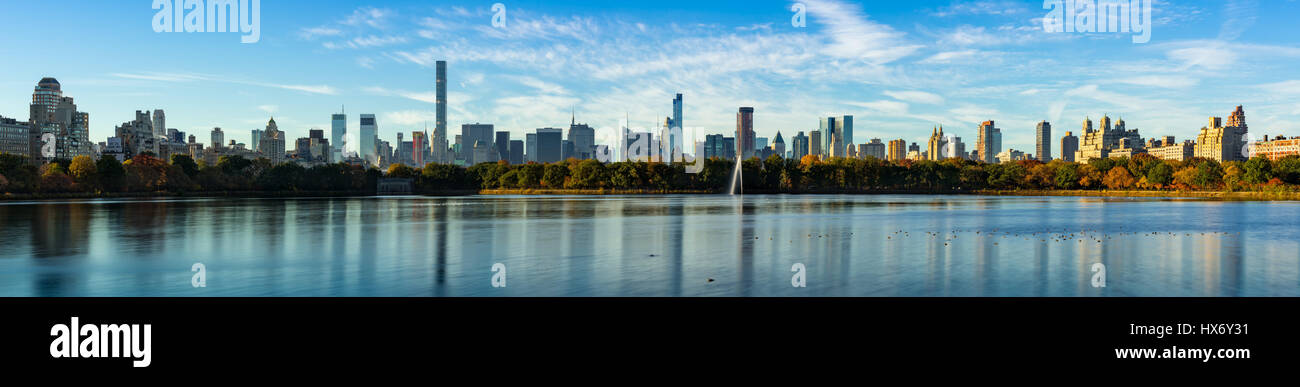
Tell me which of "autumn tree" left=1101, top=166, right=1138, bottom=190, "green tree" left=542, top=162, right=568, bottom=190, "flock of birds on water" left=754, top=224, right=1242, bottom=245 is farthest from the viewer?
"green tree" left=542, top=162, right=568, bottom=190

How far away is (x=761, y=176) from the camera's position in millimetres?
128750

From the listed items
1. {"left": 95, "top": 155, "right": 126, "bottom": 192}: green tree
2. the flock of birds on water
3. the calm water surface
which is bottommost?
the calm water surface

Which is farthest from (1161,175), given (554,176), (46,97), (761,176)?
(46,97)

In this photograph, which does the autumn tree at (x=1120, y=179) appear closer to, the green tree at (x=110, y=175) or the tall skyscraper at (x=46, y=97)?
the green tree at (x=110, y=175)

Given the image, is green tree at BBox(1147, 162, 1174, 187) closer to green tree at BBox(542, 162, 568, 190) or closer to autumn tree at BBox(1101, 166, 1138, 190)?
autumn tree at BBox(1101, 166, 1138, 190)

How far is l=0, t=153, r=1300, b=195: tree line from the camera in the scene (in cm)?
10200

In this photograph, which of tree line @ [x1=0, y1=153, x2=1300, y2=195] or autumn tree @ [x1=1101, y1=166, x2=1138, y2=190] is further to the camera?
autumn tree @ [x1=1101, y1=166, x2=1138, y2=190]

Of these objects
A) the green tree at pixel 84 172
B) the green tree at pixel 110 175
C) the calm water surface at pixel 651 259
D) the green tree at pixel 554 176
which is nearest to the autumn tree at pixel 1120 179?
the green tree at pixel 554 176

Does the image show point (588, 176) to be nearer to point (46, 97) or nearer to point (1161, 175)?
point (1161, 175)

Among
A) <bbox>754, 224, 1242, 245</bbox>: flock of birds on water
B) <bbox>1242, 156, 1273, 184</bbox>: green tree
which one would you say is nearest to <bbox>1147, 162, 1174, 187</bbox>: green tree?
<bbox>1242, 156, 1273, 184</bbox>: green tree

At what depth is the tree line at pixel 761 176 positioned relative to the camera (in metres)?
102
